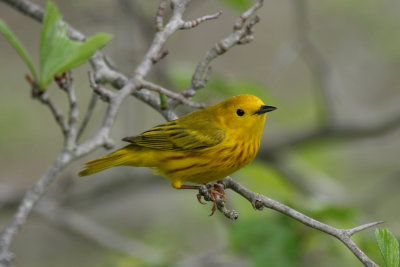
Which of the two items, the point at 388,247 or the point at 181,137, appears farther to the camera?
the point at 181,137

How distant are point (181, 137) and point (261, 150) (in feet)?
6.72

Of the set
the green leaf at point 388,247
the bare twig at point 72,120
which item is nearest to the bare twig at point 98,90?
the bare twig at point 72,120

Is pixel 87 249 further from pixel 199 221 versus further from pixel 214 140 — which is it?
pixel 214 140

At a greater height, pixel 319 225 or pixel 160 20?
pixel 160 20

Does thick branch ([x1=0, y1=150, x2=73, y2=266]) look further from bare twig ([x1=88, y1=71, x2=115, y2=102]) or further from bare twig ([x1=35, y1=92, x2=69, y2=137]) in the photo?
bare twig ([x1=88, y1=71, x2=115, y2=102])

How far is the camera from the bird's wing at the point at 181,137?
13.3 ft

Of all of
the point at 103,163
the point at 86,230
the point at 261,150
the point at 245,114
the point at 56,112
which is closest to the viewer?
the point at 56,112

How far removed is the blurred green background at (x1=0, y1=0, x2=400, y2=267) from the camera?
15.7 feet

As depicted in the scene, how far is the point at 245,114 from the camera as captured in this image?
4316mm

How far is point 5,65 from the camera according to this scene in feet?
27.7

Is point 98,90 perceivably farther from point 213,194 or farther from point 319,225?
point 319,225

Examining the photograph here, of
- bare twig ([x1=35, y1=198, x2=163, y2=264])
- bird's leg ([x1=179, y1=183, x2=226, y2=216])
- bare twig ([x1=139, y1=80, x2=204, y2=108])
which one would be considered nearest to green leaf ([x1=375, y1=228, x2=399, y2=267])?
bird's leg ([x1=179, y1=183, x2=226, y2=216])

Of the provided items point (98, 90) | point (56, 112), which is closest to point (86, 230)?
point (98, 90)

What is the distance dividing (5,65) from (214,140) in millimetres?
5319
